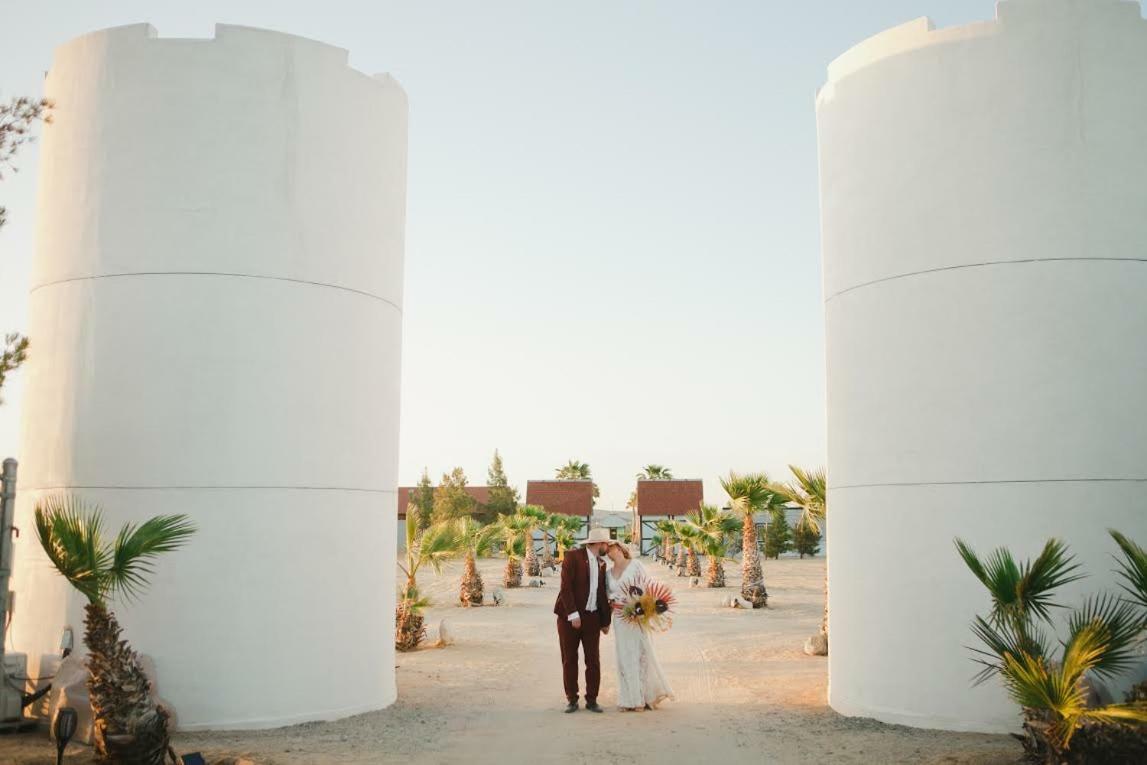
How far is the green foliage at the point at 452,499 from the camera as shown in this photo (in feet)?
213

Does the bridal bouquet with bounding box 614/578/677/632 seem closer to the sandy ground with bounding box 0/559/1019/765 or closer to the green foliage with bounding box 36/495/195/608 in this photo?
the sandy ground with bounding box 0/559/1019/765

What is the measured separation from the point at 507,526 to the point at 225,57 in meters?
27.6

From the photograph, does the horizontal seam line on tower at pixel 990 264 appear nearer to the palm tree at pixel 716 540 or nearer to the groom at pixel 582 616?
the groom at pixel 582 616

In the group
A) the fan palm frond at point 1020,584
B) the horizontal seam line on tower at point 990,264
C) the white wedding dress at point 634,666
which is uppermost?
the horizontal seam line on tower at point 990,264

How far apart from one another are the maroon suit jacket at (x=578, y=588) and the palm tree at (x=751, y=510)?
16830 mm

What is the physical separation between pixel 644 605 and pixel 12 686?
20.7 ft

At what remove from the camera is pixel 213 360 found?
10133mm

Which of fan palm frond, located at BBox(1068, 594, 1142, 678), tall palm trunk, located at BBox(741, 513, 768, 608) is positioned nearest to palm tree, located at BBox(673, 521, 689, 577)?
tall palm trunk, located at BBox(741, 513, 768, 608)

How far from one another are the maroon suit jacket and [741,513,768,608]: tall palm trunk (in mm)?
16690

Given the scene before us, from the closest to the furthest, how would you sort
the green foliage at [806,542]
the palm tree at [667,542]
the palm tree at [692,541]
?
the palm tree at [692,541], the palm tree at [667,542], the green foliage at [806,542]

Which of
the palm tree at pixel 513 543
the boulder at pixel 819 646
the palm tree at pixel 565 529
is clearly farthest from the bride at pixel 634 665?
the palm tree at pixel 565 529

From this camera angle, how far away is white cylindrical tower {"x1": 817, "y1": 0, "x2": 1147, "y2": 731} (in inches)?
374

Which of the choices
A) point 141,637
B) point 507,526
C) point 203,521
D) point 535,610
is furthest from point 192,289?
point 507,526

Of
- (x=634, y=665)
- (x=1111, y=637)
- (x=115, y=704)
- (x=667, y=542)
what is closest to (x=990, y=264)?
(x=1111, y=637)
